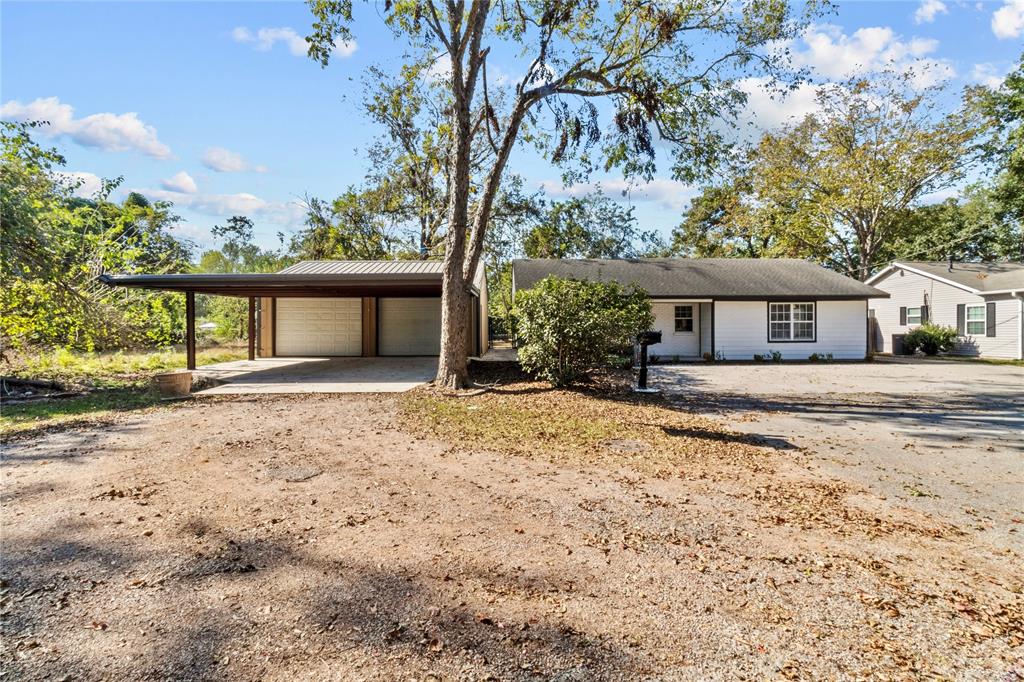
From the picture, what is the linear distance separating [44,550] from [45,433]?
435cm

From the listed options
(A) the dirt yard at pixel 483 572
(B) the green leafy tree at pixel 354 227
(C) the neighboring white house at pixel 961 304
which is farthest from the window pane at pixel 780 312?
(B) the green leafy tree at pixel 354 227

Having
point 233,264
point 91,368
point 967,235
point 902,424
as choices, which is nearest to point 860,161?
point 967,235

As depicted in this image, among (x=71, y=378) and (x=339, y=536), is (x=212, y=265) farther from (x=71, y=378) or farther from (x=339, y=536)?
(x=339, y=536)

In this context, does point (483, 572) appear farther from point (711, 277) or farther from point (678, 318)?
point (711, 277)

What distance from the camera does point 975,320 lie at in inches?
→ 758

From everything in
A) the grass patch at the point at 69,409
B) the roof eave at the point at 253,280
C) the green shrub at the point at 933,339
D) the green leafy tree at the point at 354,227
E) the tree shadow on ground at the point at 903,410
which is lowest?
the tree shadow on ground at the point at 903,410

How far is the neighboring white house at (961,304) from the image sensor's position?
18109 mm

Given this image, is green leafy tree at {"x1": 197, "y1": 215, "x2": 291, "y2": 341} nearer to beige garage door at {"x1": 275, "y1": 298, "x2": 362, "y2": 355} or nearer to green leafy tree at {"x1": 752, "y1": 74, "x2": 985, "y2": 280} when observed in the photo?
beige garage door at {"x1": 275, "y1": 298, "x2": 362, "y2": 355}

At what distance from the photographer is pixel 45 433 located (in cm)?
618

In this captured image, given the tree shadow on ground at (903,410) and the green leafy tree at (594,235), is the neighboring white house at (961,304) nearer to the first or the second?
the tree shadow on ground at (903,410)

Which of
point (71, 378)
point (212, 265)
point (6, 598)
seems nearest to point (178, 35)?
point (71, 378)

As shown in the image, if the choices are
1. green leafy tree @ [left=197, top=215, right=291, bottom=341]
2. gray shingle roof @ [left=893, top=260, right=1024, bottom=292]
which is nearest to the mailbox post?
green leafy tree @ [left=197, top=215, right=291, bottom=341]

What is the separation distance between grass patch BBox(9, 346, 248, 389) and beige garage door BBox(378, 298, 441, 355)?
576 centimetres

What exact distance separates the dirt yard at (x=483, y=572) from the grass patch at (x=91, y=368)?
6.61m
